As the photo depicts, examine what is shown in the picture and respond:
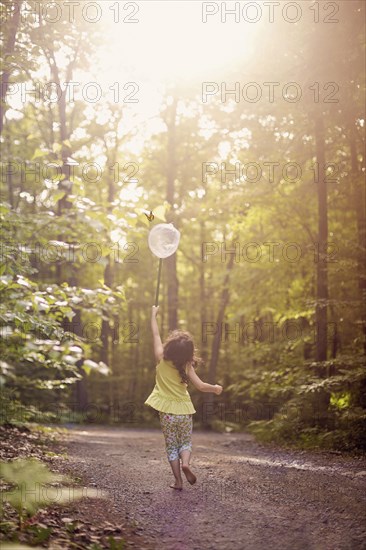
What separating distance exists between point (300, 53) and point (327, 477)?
9.77 m

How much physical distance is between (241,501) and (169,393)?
1611mm

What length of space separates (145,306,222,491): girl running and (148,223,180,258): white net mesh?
29.3 inches

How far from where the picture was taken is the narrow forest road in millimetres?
5723

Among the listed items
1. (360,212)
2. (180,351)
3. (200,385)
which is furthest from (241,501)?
(360,212)

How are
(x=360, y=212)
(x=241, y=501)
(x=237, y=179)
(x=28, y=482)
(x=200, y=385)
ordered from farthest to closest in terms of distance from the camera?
(x=237, y=179), (x=360, y=212), (x=200, y=385), (x=241, y=501), (x=28, y=482)

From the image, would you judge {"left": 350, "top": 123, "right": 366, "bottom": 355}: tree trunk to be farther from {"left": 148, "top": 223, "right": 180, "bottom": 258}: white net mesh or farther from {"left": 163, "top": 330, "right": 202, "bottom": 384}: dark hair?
{"left": 148, "top": 223, "right": 180, "bottom": 258}: white net mesh

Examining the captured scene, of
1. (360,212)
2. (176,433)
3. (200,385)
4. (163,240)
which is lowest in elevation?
(176,433)

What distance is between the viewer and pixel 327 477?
28.1ft

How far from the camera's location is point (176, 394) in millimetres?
7961

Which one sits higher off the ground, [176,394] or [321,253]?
[321,253]

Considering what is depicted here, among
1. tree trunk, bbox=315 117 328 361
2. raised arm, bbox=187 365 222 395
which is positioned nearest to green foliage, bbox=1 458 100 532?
raised arm, bbox=187 365 222 395

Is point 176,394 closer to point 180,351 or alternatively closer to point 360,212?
point 180,351

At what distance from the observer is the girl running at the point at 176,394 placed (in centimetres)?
782

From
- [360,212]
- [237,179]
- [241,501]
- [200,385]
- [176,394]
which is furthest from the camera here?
[237,179]
